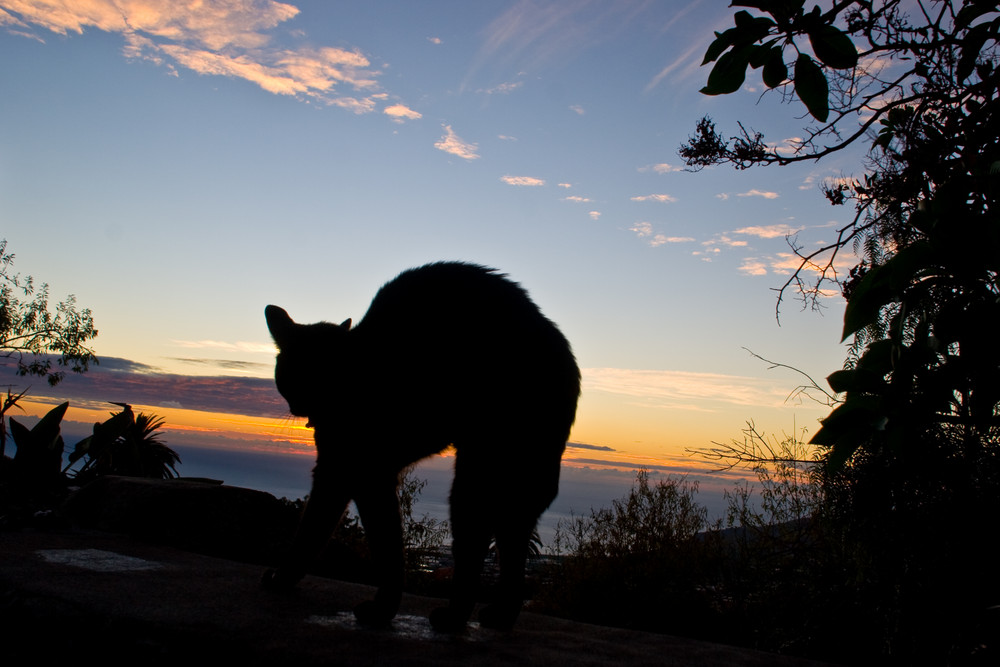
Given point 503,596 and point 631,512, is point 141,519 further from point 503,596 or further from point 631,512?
point 631,512

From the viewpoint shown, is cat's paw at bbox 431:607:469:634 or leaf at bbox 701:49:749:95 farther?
cat's paw at bbox 431:607:469:634

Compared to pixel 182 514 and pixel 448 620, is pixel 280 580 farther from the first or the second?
pixel 182 514

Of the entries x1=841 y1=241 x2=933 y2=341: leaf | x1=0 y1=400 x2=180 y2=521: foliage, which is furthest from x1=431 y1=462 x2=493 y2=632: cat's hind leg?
x1=0 y1=400 x2=180 y2=521: foliage

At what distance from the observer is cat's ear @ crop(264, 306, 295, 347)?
379 cm

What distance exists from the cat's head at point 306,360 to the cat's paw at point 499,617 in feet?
4.09

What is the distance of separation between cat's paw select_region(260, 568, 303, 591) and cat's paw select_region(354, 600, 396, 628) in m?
0.63

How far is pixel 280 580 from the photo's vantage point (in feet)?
11.0

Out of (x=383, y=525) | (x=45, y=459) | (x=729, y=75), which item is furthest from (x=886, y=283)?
(x=45, y=459)

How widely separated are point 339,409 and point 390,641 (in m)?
1.22

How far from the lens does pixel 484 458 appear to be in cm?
306

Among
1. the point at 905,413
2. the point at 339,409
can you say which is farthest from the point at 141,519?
the point at 905,413

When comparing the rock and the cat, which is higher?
the cat

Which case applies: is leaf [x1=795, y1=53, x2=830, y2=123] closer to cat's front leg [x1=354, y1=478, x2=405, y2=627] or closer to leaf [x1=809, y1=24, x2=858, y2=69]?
leaf [x1=809, y1=24, x2=858, y2=69]

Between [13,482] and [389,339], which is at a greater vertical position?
[389,339]
